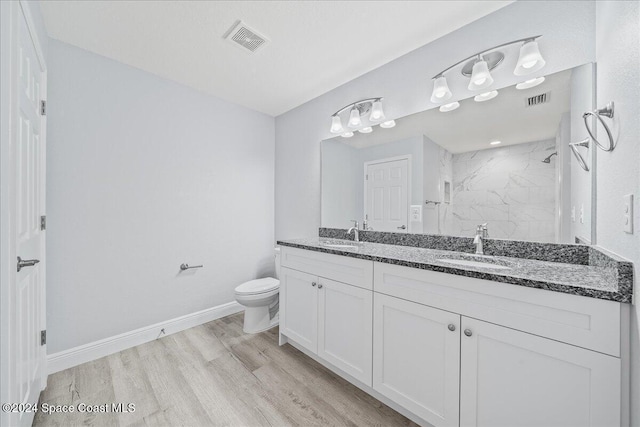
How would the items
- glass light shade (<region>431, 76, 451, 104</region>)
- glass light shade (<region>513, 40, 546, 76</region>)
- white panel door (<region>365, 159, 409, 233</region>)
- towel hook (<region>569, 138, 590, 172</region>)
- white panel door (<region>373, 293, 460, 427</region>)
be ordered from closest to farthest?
white panel door (<region>373, 293, 460, 427</region>) < towel hook (<region>569, 138, 590, 172</region>) < glass light shade (<region>513, 40, 546, 76</region>) < glass light shade (<region>431, 76, 451, 104</region>) < white panel door (<region>365, 159, 409, 233</region>)

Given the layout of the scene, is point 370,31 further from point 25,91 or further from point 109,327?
point 109,327

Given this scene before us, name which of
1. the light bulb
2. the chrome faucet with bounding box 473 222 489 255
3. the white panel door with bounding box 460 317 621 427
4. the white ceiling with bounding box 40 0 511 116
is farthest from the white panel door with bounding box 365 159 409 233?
the white panel door with bounding box 460 317 621 427

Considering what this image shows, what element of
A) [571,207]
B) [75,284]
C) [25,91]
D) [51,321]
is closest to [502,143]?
[571,207]

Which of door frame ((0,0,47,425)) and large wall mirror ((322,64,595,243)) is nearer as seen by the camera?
door frame ((0,0,47,425))

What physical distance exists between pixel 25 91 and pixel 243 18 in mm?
1218

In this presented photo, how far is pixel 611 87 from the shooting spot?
1013 mm

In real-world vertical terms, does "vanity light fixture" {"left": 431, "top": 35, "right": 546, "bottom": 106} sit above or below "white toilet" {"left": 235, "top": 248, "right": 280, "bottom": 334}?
above

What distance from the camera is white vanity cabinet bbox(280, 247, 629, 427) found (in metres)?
0.83

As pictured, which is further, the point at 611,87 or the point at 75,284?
the point at 75,284

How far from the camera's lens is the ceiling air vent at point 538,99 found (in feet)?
4.56

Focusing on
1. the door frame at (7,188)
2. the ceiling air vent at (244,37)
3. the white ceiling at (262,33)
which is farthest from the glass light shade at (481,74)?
the door frame at (7,188)

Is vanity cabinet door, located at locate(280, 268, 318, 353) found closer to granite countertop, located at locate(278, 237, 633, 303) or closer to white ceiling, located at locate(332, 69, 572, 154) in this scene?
granite countertop, located at locate(278, 237, 633, 303)

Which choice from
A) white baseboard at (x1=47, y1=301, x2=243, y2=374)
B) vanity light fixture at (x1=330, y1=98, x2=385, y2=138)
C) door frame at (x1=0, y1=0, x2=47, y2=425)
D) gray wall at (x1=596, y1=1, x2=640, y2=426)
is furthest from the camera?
vanity light fixture at (x1=330, y1=98, x2=385, y2=138)

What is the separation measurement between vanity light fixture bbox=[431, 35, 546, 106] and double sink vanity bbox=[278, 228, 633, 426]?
3.16 ft
